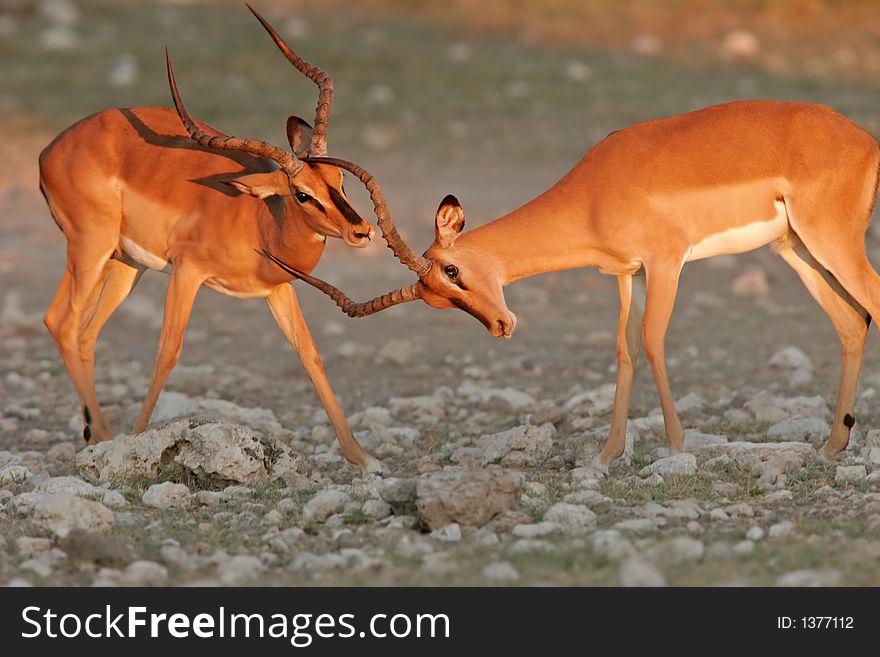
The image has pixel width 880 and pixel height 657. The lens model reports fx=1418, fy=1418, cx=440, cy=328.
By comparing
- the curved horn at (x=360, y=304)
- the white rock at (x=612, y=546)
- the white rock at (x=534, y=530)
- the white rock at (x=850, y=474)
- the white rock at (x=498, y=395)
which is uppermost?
the white rock at (x=498, y=395)

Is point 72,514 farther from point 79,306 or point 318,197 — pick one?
point 79,306

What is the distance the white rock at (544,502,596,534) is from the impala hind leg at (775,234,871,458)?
2.21 meters

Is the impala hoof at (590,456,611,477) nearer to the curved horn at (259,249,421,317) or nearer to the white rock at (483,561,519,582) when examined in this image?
the curved horn at (259,249,421,317)

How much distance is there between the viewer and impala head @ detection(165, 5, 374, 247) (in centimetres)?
731

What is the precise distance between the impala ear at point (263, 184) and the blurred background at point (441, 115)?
2.30m

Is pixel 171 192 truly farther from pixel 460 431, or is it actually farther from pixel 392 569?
pixel 392 569

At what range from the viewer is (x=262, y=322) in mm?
12281

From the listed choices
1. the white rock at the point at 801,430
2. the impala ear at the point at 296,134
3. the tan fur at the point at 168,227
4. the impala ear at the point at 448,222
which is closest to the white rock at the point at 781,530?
the white rock at the point at 801,430

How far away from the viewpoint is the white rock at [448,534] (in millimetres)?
6105

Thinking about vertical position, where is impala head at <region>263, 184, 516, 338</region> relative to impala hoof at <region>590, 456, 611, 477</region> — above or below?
above

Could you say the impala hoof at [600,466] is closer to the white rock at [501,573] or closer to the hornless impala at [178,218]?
the hornless impala at [178,218]

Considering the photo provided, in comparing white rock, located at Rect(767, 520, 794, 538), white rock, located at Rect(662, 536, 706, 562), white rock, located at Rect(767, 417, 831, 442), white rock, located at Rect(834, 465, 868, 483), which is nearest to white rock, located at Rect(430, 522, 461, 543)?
white rock, located at Rect(662, 536, 706, 562)
